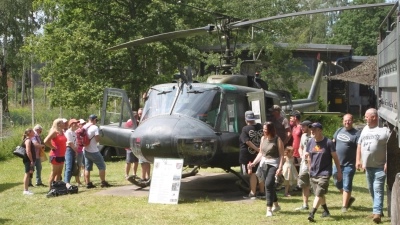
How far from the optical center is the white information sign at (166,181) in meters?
10.6

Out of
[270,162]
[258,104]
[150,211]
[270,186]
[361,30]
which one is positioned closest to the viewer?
[270,186]

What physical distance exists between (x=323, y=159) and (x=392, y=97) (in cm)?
222

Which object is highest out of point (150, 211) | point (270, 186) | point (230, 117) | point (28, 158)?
point (230, 117)

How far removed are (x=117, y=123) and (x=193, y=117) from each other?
87.4 inches

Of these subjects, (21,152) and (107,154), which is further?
(107,154)

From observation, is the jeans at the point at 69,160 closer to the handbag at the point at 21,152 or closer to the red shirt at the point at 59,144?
the red shirt at the point at 59,144

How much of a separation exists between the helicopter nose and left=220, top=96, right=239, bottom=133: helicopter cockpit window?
48cm

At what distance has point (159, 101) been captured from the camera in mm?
11656

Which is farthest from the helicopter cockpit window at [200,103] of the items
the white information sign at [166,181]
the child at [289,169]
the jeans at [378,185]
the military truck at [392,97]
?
the jeans at [378,185]

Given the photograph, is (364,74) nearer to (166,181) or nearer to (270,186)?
(166,181)

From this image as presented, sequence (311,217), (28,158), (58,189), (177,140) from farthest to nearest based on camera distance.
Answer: (28,158), (58,189), (177,140), (311,217)

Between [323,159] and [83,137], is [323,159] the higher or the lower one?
the lower one

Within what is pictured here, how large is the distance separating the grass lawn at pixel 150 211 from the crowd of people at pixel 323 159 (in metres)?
0.28

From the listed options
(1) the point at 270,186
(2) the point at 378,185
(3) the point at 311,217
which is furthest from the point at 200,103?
(2) the point at 378,185
